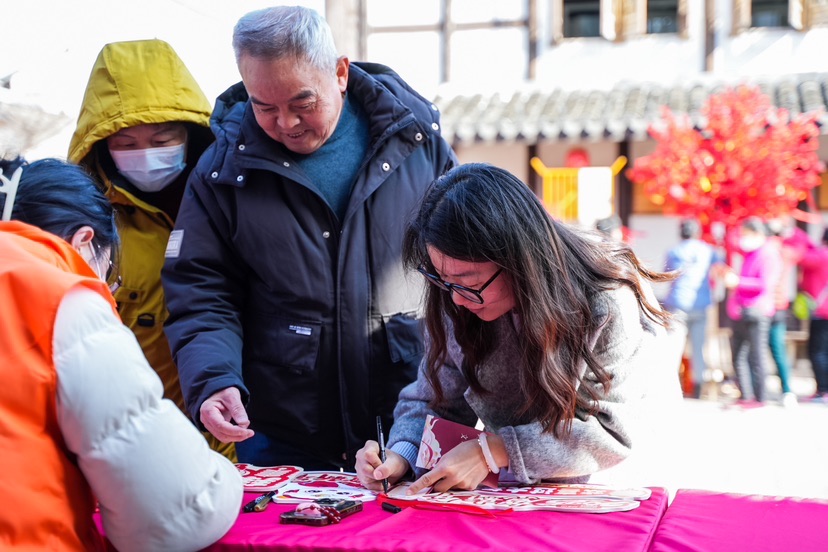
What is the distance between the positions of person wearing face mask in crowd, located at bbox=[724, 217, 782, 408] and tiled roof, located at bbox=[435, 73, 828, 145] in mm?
1980

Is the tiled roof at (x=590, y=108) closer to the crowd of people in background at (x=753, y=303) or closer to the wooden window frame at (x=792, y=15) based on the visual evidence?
the wooden window frame at (x=792, y=15)

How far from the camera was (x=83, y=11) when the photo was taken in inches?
149

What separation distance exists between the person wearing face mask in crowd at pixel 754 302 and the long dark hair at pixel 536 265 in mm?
5051

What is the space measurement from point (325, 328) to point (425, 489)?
0.53 m

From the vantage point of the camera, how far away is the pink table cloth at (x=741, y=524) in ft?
4.73

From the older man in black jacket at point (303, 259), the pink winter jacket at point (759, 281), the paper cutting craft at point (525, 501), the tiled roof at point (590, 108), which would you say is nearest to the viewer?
the paper cutting craft at point (525, 501)

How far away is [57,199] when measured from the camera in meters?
1.53

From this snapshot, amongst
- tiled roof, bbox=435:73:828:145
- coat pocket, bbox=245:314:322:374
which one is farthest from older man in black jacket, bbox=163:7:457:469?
tiled roof, bbox=435:73:828:145

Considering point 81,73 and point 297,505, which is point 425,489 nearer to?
point 297,505

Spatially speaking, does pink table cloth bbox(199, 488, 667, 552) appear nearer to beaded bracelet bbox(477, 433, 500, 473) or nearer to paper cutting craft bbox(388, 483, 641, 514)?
paper cutting craft bbox(388, 483, 641, 514)

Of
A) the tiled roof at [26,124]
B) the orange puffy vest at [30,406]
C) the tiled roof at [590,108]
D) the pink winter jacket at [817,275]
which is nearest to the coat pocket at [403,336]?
the orange puffy vest at [30,406]

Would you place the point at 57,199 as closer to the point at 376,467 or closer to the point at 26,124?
the point at 376,467

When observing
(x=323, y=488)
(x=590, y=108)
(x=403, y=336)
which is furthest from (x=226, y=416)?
(x=590, y=108)

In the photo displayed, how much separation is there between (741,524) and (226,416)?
41.1 inches
